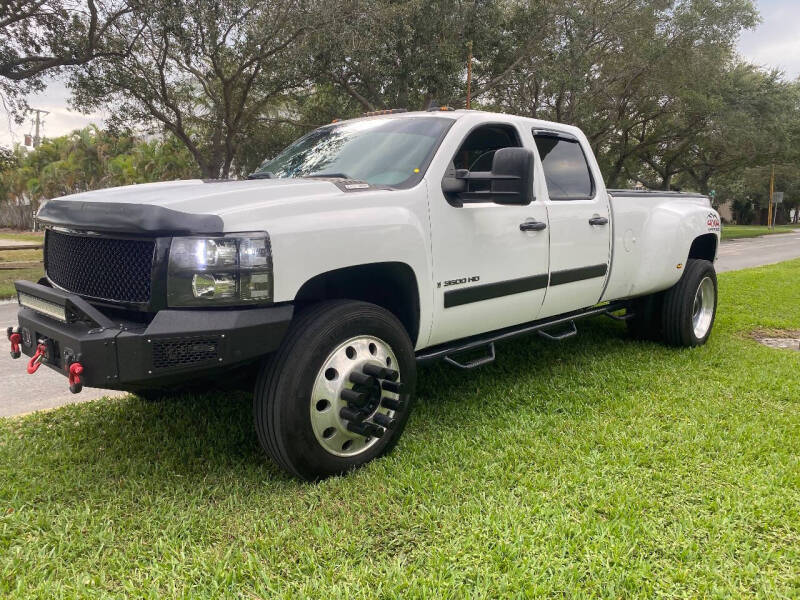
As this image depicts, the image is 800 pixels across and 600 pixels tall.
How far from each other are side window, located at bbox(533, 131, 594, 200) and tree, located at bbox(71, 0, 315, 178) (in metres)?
11.3

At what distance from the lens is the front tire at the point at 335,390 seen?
272cm

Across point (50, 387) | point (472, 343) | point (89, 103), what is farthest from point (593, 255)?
point (89, 103)

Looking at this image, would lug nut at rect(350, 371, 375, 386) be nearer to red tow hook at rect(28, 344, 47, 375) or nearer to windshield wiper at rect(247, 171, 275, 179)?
red tow hook at rect(28, 344, 47, 375)

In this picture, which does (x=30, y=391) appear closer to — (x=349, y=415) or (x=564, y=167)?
(x=349, y=415)

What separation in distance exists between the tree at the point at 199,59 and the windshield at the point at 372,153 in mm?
11456

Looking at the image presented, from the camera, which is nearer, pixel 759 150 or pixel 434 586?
pixel 434 586

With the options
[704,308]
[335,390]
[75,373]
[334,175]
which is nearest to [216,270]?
[75,373]

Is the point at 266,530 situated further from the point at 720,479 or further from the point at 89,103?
the point at 89,103

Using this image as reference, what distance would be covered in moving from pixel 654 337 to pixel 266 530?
174 inches

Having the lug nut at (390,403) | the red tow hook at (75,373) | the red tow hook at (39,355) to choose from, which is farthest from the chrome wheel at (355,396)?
the red tow hook at (39,355)

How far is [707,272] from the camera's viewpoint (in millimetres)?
5785

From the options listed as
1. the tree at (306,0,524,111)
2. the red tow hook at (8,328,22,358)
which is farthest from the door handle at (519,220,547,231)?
the tree at (306,0,524,111)

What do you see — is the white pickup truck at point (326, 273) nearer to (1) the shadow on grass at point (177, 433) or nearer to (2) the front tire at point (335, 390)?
(2) the front tire at point (335, 390)

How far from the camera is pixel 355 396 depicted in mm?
2875
